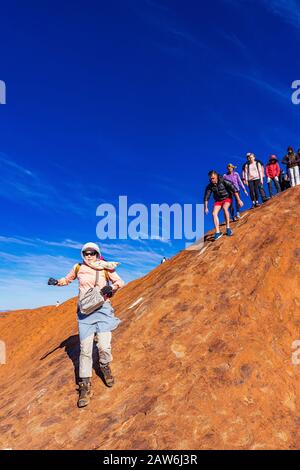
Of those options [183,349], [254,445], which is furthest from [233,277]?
[254,445]

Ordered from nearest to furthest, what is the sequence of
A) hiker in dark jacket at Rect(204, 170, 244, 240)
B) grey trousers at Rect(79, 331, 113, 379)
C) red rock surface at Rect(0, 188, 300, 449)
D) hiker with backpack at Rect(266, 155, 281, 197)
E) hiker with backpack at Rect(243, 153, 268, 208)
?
1. red rock surface at Rect(0, 188, 300, 449)
2. grey trousers at Rect(79, 331, 113, 379)
3. hiker in dark jacket at Rect(204, 170, 244, 240)
4. hiker with backpack at Rect(243, 153, 268, 208)
5. hiker with backpack at Rect(266, 155, 281, 197)

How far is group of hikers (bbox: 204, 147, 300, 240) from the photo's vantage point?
10148 mm

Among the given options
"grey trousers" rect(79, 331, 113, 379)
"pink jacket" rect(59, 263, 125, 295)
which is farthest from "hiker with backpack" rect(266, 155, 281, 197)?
"grey trousers" rect(79, 331, 113, 379)

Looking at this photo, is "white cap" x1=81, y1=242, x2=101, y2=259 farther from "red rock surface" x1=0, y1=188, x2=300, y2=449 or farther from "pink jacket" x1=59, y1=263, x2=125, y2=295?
"red rock surface" x1=0, y1=188, x2=300, y2=449

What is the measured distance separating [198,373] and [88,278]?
2.63 meters

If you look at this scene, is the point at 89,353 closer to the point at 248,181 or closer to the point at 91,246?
the point at 91,246

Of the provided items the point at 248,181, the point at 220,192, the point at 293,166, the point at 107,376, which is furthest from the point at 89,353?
the point at 293,166

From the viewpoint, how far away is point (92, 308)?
18.5 feet

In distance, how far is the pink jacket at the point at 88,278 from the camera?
19.4 feet

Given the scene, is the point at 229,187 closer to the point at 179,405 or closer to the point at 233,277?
the point at 233,277

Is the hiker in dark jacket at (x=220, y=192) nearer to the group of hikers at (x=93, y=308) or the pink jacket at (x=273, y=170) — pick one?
the pink jacket at (x=273, y=170)

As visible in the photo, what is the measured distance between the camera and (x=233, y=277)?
8148 mm

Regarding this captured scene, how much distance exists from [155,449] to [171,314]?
312cm

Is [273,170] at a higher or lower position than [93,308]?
higher
